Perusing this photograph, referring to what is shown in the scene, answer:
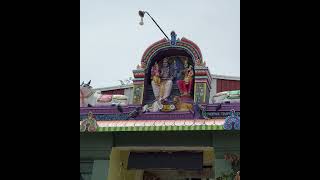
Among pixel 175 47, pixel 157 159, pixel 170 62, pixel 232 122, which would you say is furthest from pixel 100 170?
pixel 175 47

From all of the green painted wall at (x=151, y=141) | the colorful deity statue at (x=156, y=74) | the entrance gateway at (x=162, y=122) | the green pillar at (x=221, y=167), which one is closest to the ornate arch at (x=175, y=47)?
the entrance gateway at (x=162, y=122)

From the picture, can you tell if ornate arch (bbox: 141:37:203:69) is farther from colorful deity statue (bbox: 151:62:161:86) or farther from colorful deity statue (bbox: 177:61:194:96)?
colorful deity statue (bbox: 177:61:194:96)

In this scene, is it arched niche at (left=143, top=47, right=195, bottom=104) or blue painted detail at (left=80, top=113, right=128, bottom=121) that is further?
arched niche at (left=143, top=47, right=195, bottom=104)

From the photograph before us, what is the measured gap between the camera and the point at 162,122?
11773 mm

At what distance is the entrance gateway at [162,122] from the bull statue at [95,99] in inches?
1.0

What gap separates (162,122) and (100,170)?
196 cm

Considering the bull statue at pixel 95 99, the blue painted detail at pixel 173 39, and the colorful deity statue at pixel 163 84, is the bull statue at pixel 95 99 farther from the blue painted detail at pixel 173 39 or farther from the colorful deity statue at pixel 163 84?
the blue painted detail at pixel 173 39

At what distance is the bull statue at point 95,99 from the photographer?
12625mm

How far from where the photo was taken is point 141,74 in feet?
41.3

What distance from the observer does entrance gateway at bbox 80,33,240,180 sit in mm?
11539

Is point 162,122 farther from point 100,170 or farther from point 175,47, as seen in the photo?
point 175,47

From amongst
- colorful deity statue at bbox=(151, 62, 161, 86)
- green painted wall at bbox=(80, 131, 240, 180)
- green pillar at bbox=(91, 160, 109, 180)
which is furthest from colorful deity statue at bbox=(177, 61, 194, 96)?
green pillar at bbox=(91, 160, 109, 180)
